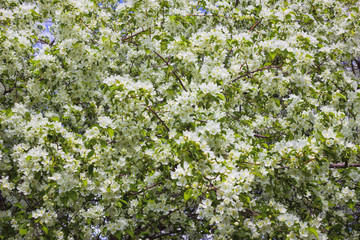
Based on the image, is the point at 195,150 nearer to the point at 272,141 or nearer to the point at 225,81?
the point at 225,81

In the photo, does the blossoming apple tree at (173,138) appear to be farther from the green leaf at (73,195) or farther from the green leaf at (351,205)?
the green leaf at (351,205)

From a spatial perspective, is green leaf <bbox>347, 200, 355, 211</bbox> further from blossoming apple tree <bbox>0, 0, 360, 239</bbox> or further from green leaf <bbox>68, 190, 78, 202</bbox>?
green leaf <bbox>68, 190, 78, 202</bbox>

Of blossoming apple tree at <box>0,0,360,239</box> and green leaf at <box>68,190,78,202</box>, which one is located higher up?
blossoming apple tree at <box>0,0,360,239</box>

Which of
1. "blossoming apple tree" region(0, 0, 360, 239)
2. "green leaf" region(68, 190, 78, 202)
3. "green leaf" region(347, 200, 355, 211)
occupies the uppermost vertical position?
"blossoming apple tree" region(0, 0, 360, 239)

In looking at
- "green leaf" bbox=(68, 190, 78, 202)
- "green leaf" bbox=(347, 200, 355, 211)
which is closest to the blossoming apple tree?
"green leaf" bbox=(68, 190, 78, 202)

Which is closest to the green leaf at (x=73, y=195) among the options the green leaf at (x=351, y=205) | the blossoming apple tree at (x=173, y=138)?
the blossoming apple tree at (x=173, y=138)

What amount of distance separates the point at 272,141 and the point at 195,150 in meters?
3.01

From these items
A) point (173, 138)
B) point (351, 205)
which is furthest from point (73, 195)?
point (351, 205)

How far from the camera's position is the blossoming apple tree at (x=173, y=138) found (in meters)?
3.48

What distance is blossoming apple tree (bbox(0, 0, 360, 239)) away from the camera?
3480mm

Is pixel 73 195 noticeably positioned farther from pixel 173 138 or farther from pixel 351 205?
pixel 351 205

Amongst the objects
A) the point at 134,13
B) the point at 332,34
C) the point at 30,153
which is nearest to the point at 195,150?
the point at 30,153

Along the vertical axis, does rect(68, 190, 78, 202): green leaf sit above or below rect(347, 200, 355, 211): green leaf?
below

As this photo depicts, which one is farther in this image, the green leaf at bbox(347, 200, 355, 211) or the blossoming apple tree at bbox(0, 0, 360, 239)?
the green leaf at bbox(347, 200, 355, 211)
